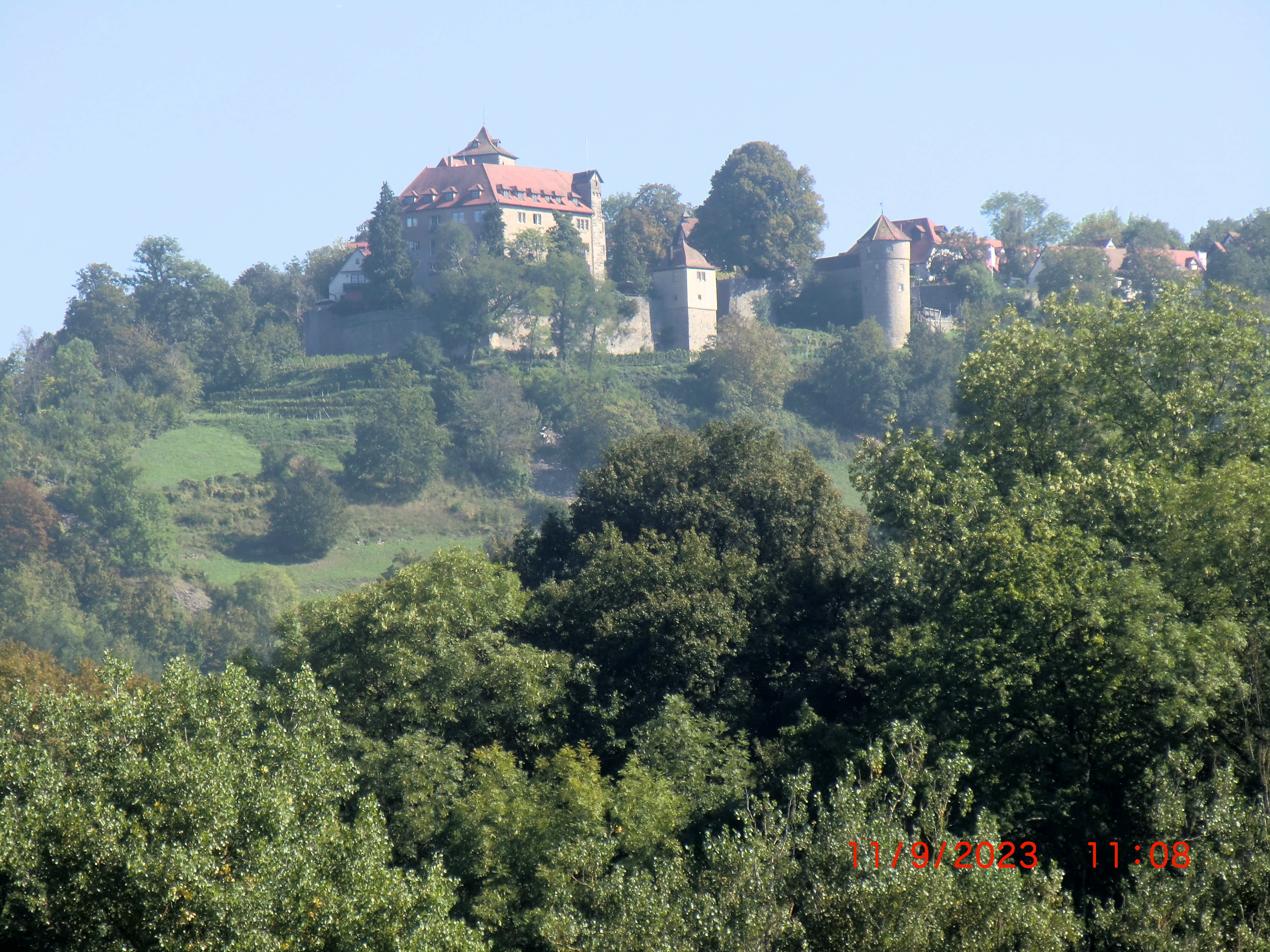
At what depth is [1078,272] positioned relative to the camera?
91125mm

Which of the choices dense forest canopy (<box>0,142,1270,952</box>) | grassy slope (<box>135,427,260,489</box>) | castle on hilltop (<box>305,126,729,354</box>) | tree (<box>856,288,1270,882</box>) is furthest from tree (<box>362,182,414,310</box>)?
tree (<box>856,288,1270,882</box>)

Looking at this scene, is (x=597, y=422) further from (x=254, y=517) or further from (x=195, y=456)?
(x=195, y=456)

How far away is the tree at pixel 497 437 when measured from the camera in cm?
8356

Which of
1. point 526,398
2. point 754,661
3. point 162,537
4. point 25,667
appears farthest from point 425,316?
point 754,661

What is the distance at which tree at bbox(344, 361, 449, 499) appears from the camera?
265 feet

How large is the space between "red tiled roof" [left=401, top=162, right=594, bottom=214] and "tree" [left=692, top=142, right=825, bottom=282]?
34.4 feet

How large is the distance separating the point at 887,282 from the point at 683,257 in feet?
45.5

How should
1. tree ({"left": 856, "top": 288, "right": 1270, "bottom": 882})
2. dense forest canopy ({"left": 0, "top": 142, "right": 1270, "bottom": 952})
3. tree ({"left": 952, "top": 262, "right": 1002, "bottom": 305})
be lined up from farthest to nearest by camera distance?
tree ({"left": 952, "top": 262, "right": 1002, "bottom": 305})
tree ({"left": 856, "top": 288, "right": 1270, "bottom": 882})
dense forest canopy ({"left": 0, "top": 142, "right": 1270, "bottom": 952})

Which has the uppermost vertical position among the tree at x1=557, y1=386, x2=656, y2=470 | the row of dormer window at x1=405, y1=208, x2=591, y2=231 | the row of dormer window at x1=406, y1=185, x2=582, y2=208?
the row of dormer window at x1=406, y1=185, x2=582, y2=208

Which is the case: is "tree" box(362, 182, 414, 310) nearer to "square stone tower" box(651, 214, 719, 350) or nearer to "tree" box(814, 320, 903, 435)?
"square stone tower" box(651, 214, 719, 350)

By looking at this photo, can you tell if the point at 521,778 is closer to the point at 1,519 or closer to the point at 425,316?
the point at 1,519

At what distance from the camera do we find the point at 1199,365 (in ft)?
92.6

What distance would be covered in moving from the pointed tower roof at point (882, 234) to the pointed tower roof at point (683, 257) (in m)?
10.6

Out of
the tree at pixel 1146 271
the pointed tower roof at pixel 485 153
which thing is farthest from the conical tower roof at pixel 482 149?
the tree at pixel 1146 271
